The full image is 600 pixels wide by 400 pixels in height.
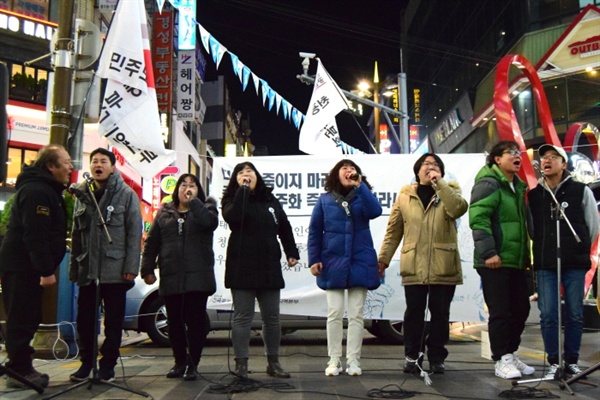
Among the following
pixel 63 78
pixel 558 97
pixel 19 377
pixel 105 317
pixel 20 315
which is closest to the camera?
pixel 19 377

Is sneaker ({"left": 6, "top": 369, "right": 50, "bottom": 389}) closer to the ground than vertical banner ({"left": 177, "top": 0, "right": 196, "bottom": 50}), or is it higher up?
closer to the ground

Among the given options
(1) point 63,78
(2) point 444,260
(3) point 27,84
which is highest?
(3) point 27,84

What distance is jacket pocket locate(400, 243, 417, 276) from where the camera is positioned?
18.3 feet

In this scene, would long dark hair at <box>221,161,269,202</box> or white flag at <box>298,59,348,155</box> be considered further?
white flag at <box>298,59,348,155</box>

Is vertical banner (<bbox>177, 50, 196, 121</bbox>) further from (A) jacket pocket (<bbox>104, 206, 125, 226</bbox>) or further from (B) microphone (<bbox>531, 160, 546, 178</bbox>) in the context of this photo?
(B) microphone (<bbox>531, 160, 546, 178</bbox>)

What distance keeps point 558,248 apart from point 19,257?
428 cm

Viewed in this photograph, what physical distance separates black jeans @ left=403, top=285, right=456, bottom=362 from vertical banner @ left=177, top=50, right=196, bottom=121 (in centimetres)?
2329

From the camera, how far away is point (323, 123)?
10.5 metres

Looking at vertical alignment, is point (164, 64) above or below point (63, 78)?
above

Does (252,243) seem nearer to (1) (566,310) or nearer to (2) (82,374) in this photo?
(2) (82,374)

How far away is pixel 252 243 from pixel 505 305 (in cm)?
224

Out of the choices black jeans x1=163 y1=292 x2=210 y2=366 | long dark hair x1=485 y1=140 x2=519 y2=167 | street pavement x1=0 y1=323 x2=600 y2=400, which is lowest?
street pavement x1=0 y1=323 x2=600 y2=400

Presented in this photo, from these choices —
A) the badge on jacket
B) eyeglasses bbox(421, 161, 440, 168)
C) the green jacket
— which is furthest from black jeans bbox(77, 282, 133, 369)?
the green jacket

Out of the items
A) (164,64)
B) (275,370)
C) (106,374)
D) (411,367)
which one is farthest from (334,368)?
(164,64)
